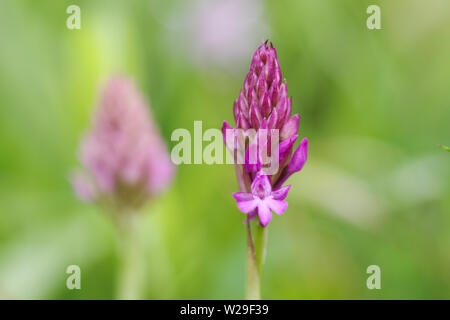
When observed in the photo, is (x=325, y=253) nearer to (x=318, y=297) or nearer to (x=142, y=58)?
(x=318, y=297)

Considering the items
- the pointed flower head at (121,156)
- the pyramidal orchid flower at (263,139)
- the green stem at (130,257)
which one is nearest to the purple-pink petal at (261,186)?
the pyramidal orchid flower at (263,139)

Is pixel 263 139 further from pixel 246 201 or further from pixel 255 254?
pixel 255 254

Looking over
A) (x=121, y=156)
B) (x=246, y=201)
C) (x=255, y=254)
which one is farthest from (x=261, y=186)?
(x=121, y=156)

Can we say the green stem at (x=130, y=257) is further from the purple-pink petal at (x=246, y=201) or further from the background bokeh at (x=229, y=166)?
the purple-pink petal at (x=246, y=201)

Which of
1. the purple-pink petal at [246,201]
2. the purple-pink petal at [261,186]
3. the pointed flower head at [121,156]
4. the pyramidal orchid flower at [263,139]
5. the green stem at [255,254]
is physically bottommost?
the green stem at [255,254]

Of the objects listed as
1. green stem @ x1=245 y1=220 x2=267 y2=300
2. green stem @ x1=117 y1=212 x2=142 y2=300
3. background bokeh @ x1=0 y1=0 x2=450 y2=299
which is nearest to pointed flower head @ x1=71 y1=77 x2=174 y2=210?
green stem @ x1=117 y1=212 x2=142 y2=300

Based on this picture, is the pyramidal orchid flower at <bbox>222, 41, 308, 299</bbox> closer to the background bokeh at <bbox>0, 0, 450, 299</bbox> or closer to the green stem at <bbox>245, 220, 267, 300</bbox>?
the green stem at <bbox>245, 220, 267, 300</bbox>

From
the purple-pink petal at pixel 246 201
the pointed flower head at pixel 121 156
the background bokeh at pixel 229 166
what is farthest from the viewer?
the background bokeh at pixel 229 166
